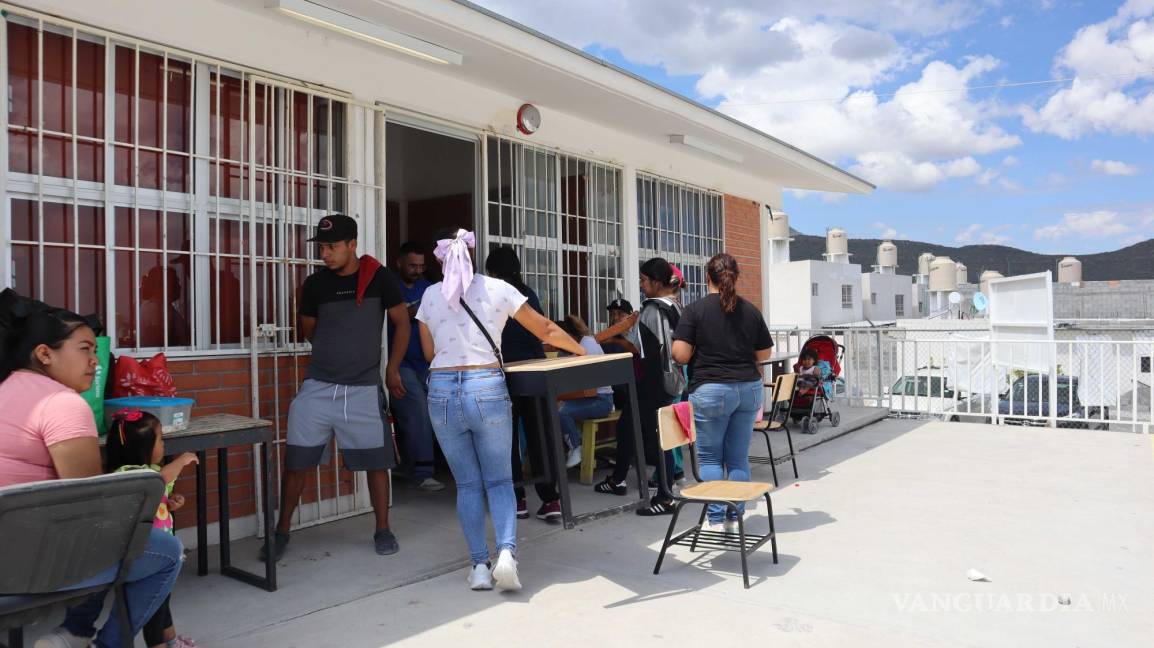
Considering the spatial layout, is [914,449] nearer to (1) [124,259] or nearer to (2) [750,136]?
(2) [750,136]

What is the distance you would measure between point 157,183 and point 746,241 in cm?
757

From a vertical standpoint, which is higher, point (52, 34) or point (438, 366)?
point (52, 34)

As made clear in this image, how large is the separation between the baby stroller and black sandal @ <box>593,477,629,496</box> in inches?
117

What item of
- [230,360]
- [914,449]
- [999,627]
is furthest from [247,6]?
[914,449]

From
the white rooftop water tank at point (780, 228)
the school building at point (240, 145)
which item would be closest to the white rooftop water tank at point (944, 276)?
the white rooftop water tank at point (780, 228)

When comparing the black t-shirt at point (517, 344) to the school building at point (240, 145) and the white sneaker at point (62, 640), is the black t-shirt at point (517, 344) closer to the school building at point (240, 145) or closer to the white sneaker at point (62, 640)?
the school building at point (240, 145)

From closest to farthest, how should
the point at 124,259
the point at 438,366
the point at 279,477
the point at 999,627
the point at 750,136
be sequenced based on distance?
the point at 999,627, the point at 438,366, the point at 124,259, the point at 279,477, the point at 750,136

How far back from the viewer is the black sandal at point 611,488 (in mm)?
5754

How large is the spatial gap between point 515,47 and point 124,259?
2.71 m

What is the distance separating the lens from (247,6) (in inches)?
179

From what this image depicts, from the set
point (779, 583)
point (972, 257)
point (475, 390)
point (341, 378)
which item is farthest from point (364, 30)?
point (972, 257)

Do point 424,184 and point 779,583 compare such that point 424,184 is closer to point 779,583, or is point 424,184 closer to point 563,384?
point 563,384

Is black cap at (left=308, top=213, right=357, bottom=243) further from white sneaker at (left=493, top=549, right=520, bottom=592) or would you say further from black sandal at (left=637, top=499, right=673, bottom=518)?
black sandal at (left=637, top=499, right=673, bottom=518)

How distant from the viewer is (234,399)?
461 centimetres
